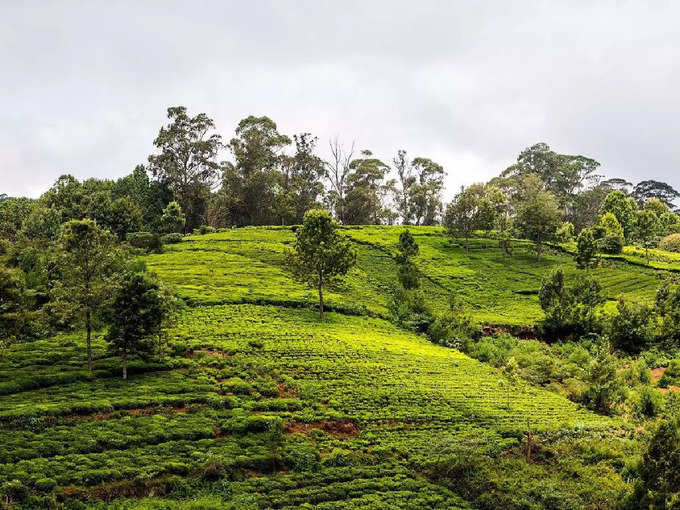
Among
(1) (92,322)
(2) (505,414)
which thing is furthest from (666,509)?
(1) (92,322)

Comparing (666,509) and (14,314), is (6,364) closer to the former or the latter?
(14,314)

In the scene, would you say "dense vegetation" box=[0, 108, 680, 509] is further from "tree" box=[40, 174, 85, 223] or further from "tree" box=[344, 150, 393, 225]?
"tree" box=[344, 150, 393, 225]

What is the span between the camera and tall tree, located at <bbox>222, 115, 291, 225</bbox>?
111 meters

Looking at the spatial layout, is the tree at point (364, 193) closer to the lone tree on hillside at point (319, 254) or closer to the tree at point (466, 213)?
the tree at point (466, 213)

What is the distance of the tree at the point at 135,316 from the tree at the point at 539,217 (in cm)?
6988

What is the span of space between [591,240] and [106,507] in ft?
235

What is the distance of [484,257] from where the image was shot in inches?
3538

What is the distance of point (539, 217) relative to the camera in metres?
86.7

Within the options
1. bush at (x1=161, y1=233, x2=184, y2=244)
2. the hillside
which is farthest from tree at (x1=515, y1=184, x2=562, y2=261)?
bush at (x1=161, y1=233, x2=184, y2=244)

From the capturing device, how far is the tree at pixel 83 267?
3378 cm

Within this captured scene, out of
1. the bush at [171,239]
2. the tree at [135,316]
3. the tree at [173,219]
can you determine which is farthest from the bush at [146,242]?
the tree at [135,316]

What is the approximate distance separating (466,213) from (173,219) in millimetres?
55270

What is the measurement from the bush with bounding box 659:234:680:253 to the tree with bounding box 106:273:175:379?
10160 centimetres

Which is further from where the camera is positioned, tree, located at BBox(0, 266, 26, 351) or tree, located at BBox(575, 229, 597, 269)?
tree, located at BBox(575, 229, 597, 269)
